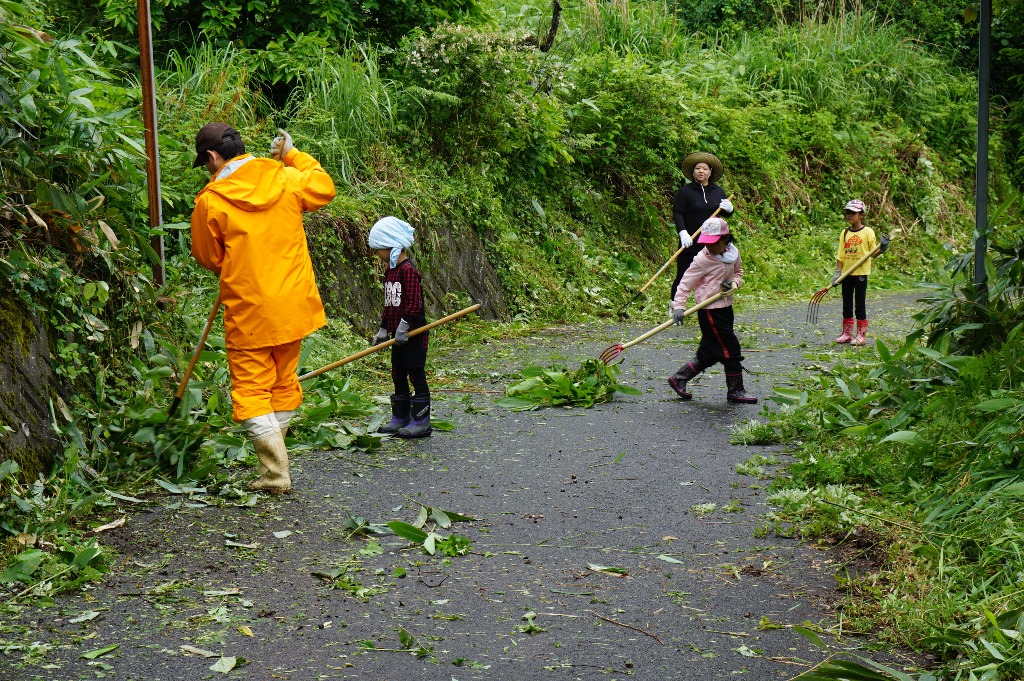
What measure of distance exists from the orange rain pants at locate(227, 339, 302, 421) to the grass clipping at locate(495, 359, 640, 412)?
2906 mm

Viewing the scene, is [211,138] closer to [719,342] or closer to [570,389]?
[570,389]

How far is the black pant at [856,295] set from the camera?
12539 mm

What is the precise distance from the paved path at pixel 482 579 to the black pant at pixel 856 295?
4.82 meters

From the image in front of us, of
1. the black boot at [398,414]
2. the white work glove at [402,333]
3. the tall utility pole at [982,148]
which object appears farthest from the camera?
the black boot at [398,414]

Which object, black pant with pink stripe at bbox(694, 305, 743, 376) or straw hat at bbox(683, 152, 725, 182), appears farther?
straw hat at bbox(683, 152, 725, 182)

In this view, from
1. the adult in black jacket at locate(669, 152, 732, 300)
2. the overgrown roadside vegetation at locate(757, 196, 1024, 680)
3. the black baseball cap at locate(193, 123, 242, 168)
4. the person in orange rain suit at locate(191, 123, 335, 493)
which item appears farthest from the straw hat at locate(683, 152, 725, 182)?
the black baseball cap at locate(193, 123, 242, 168)

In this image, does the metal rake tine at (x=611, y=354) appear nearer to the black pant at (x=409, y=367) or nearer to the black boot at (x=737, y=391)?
the black boot at (x=737, y=391)

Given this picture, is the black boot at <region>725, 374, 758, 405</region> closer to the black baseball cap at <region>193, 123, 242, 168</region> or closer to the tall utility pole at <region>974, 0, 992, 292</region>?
the tall utility pole at <region>974, 0, 992, 292</region>

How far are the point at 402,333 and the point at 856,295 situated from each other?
643 cm

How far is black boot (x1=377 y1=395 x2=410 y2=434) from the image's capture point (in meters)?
8.54

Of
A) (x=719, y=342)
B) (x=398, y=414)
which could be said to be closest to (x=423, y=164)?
(x=719, y=342)

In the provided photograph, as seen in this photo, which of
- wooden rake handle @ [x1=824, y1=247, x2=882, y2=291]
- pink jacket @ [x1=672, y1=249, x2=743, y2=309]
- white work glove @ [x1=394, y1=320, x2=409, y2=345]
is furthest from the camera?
wooden rake handle @ [x1=824, y1=247, x2=882, y2=291]

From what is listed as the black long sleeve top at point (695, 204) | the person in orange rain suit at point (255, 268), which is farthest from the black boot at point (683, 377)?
the person in orange rain suit at point (255, 268)

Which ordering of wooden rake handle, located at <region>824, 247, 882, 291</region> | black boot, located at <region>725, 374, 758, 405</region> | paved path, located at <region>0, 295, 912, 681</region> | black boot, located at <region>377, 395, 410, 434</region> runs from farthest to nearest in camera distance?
wooden rake handle, located at <region>824, 247, 882, 291</region> → black boot, located at <region>725, 374, 758, 405</region> → black boot, located at <region>377, 395, 410, 434</region> → paved path, located at <region>0, 295, 912, 681</region>
